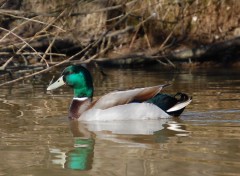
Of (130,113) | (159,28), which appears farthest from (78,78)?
(159,28)

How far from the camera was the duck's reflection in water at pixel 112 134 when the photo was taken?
7.81 metres

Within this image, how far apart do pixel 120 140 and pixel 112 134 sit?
0.51m

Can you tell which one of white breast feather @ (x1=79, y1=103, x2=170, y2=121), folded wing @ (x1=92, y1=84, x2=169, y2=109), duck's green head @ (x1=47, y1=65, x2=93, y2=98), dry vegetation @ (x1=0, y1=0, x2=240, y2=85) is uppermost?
dry vegetation @ (x1=0, y1=0, x2=240, y2=85)

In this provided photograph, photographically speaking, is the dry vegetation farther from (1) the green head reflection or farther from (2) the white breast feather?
(1) the green head reflection

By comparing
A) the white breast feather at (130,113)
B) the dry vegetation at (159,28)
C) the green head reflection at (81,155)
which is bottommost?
the green head reflection at (81,155)

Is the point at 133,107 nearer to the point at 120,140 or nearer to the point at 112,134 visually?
the point at 112,134

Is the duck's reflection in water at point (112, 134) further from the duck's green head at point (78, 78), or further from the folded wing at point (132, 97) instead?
the duck's green head at point (78, 78)

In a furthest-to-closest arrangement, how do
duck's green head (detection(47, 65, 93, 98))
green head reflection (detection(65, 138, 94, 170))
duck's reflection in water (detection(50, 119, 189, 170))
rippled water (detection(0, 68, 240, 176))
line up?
duck's green head (detection(47, 65, 93, 98)), duck's reflection in water (detection(50, 119, 189, 170)), green head reflection (detection(65, 138, 94, 170)), rippled water (detection(0, 68, 240, 176))

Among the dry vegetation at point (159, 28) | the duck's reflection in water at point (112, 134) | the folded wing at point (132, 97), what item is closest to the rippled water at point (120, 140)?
the duck's reflection in water at point (112, 134)

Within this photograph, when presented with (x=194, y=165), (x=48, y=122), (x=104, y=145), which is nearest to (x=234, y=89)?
(x=48, y=122)

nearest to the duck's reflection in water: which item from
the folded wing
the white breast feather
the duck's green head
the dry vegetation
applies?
the white breast feather

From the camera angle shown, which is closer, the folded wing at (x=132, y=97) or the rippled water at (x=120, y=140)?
the rippled water at (x=120, y=140)

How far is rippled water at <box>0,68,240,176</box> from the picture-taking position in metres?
7.28

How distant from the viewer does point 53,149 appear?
8.37 m
